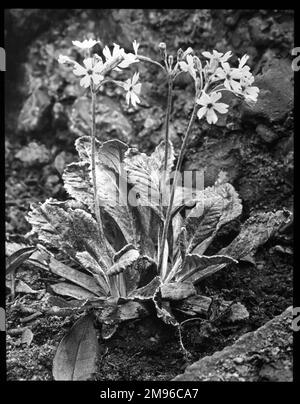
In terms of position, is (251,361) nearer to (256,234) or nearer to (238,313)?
(238,313)

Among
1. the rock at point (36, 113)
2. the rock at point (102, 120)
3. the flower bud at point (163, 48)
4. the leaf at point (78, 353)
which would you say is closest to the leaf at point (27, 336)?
the leaf at point (78, 353)

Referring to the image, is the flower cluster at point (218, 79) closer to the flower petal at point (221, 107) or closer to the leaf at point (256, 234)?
the flower petal at point (221, 107)

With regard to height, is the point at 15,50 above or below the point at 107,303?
above

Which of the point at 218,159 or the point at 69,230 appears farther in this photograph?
the point at 218,159

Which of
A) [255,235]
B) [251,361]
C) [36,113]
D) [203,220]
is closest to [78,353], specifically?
[251,361]

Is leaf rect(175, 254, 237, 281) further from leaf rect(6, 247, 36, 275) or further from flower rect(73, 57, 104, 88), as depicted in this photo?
flower rect(73, 57, 104, 88)

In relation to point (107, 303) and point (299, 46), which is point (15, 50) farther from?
point (107, 303)
